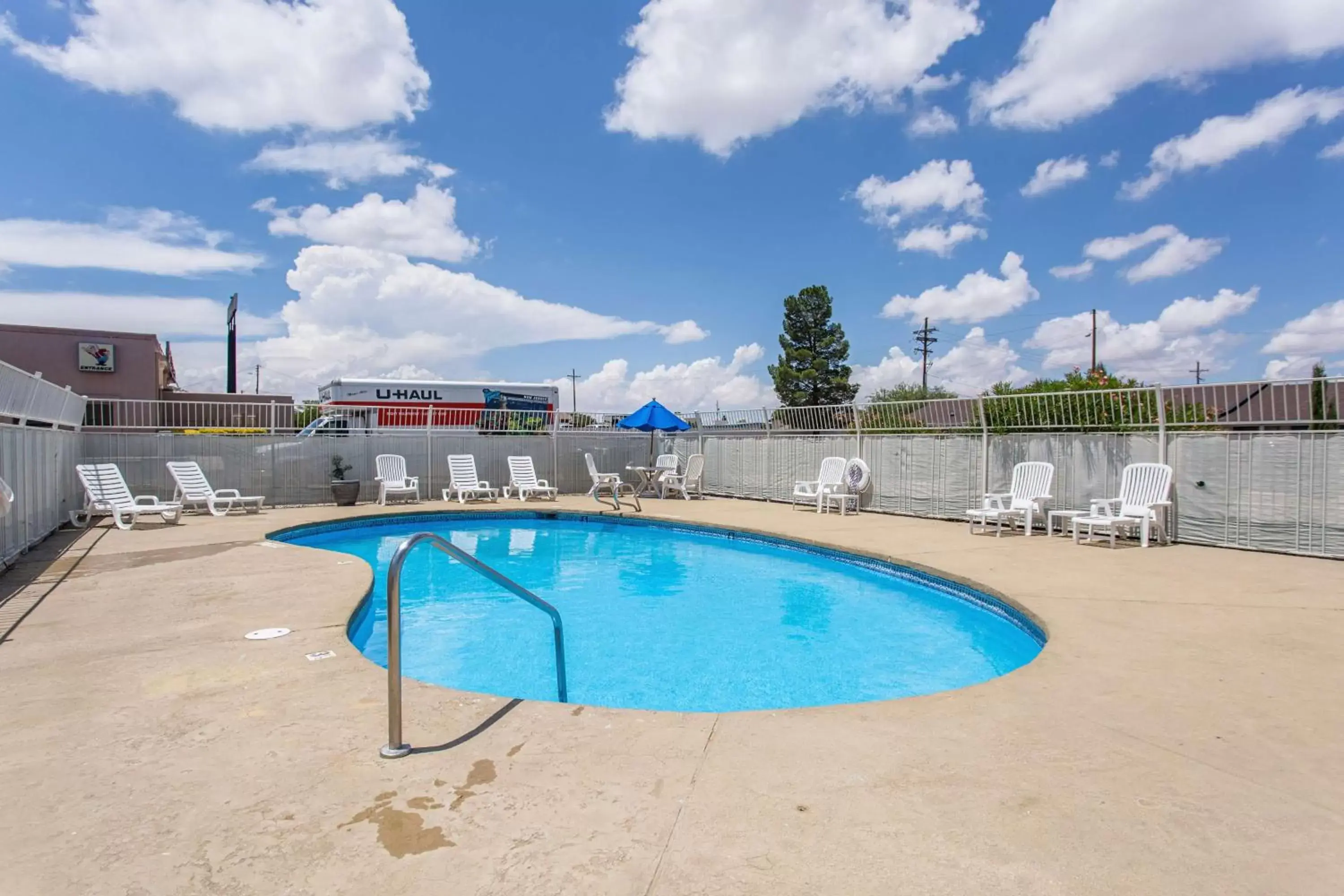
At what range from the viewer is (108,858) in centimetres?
195

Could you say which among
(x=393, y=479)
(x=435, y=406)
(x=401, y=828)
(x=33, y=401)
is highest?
(x=435, y=406)

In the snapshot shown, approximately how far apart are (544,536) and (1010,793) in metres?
10.00

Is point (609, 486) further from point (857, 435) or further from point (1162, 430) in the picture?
point (1162, 430)

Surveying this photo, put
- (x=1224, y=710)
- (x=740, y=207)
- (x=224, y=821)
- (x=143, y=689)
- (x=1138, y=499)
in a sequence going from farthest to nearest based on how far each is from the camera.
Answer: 1. (x=740, y=207)
2. (x=1138, y=499)
3. (x=143, y=689)
4. (x=1224, y=710)
5. (x=224, y=821)

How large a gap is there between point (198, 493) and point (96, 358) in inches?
704

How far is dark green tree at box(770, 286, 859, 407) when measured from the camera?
36625mm

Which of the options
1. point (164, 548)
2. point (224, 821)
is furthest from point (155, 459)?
point (224, 821)

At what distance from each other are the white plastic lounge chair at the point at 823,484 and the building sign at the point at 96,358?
80.8 feet

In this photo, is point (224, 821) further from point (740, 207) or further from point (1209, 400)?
point (740, 207)

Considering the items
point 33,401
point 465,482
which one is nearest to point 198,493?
point 33,401

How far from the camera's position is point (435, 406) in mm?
21422

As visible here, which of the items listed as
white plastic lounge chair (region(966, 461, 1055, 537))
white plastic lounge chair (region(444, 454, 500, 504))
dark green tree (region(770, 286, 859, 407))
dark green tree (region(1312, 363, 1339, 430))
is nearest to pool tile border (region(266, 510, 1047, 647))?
white plastic lounge chair (region(444, 454, 500, 504))

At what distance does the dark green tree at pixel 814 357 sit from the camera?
36.6 metres

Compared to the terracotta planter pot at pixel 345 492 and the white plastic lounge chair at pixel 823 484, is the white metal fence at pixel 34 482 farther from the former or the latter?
the white plastic lounge chair at pixel 823 484
